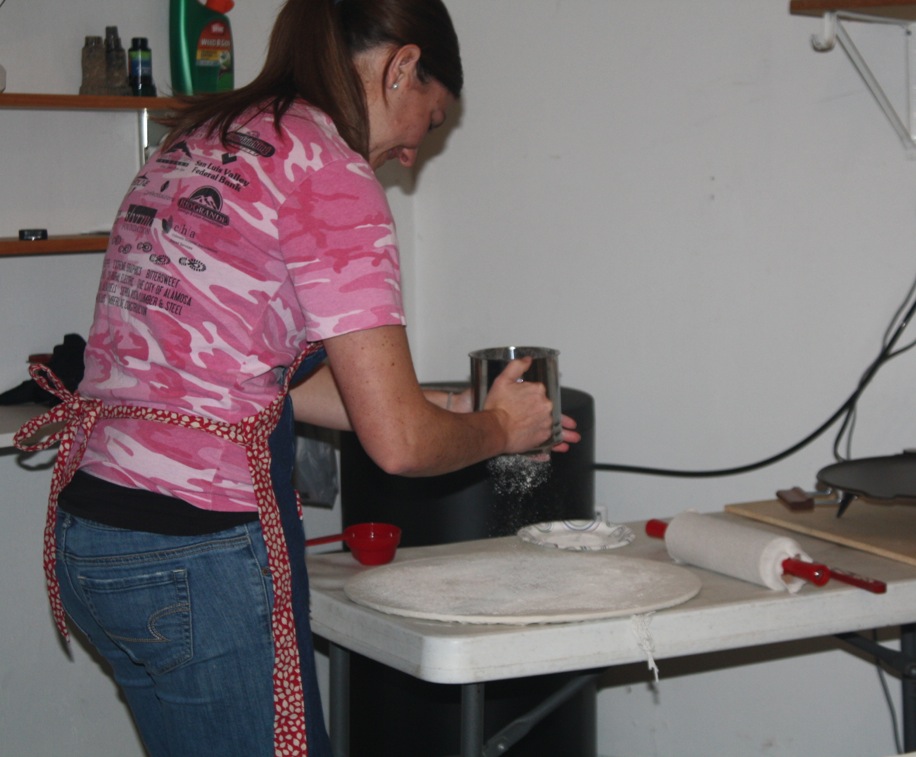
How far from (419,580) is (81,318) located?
3.67 feet

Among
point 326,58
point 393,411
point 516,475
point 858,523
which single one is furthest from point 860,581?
point 326,58

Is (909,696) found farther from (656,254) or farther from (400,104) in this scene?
(400,104)

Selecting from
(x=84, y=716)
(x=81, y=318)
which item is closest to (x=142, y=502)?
(x=81, y=318)

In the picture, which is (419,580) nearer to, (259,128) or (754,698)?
(259,128)

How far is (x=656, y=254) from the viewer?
7.72 feet

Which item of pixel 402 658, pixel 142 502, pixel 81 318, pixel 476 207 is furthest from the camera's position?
pixel 476 207

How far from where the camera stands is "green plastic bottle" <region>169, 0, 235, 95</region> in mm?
2234

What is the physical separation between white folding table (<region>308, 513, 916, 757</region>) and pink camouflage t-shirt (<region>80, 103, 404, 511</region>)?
274 millimetres

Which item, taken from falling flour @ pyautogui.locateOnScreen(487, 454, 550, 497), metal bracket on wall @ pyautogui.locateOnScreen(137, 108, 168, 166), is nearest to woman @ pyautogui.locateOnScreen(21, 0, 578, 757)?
falling flour @ pyautogui.locateOnScreen(487, 454, 550, 497)

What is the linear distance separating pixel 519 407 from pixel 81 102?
1113mm

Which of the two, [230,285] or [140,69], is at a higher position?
[140,69]

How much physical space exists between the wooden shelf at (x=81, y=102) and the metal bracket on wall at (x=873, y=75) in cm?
114

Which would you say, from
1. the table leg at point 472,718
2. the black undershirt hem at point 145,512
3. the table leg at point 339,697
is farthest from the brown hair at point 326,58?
the table leg at point 339,697

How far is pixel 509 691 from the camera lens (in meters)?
2.04
